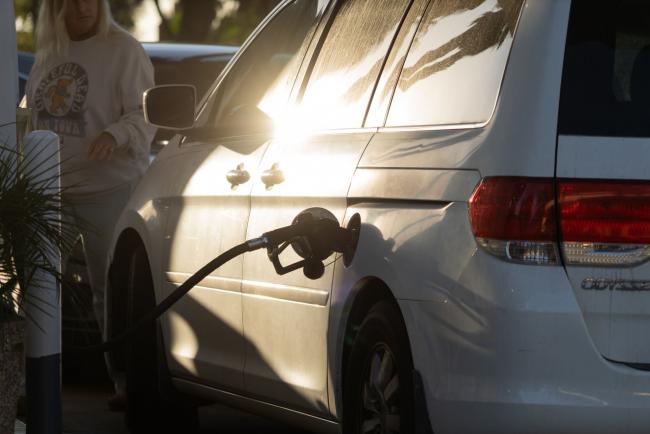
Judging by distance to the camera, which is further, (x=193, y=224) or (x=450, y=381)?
(x=193, y=224)

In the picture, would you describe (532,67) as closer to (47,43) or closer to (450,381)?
(450,381)

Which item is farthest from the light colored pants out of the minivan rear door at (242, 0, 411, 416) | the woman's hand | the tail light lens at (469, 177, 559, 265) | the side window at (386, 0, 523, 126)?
the tail light lens at (469, 177, 559, 265)

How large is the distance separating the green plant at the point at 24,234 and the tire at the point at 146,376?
187cm

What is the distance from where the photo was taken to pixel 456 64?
492cm

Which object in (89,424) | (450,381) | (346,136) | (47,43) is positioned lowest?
(89,424)

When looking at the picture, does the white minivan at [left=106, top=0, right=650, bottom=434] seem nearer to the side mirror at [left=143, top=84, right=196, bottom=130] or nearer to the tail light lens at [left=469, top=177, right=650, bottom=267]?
the tail light lens at [left=469, top=177, right=650, bottom=267]

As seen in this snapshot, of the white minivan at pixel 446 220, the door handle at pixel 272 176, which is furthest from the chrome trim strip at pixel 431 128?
the door handle at pixel 272 176

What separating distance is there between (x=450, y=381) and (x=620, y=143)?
0.75 metres

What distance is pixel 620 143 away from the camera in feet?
14.3

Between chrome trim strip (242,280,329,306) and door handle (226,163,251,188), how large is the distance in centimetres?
39

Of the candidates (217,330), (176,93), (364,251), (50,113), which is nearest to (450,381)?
(364,251)

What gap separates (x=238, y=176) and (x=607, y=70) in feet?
6.87

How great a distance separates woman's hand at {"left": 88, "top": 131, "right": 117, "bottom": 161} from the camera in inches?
314

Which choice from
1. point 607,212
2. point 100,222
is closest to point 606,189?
point 607,212
